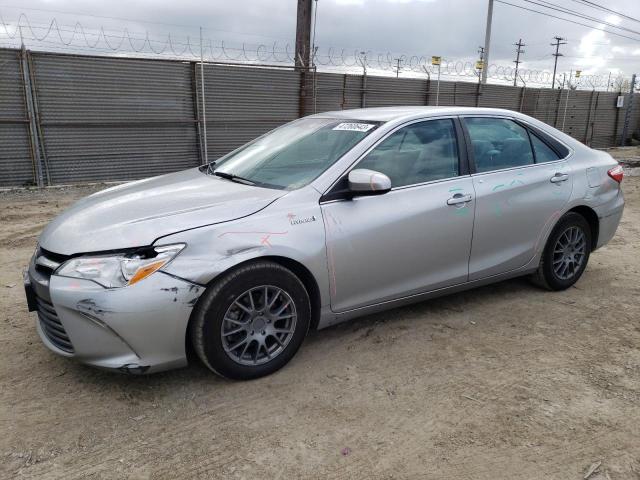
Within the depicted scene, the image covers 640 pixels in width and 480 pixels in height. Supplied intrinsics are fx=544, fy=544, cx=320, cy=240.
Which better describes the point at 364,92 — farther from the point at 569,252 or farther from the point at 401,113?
the point at 401,113

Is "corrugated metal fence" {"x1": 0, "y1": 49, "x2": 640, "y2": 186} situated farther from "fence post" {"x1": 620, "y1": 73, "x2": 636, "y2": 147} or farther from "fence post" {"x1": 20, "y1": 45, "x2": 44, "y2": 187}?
"fence post" {"x1": 620, "y1": 73, "x2": 636, "y2": 147}

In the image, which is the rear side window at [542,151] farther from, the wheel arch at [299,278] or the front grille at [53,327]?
the front grille at [53,327]

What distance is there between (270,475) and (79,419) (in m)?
1.12

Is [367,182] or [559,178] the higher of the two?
[367,182]

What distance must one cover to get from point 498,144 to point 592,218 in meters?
1.25

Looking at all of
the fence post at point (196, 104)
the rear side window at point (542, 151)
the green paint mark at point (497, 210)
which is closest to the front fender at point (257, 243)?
the green paint mark at point (497, 210)

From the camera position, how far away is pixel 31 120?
9047 mm

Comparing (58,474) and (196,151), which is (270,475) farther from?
(196,151)

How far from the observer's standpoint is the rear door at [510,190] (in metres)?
4.06

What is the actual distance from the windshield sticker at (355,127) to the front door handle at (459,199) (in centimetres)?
76

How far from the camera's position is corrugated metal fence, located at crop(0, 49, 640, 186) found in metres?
9.08

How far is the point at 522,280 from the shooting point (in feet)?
16.6

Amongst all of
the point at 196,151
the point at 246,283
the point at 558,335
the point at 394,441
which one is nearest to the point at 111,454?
Answer: the point at 246,283

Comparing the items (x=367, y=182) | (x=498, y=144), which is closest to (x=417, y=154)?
(x=367, y=182)
